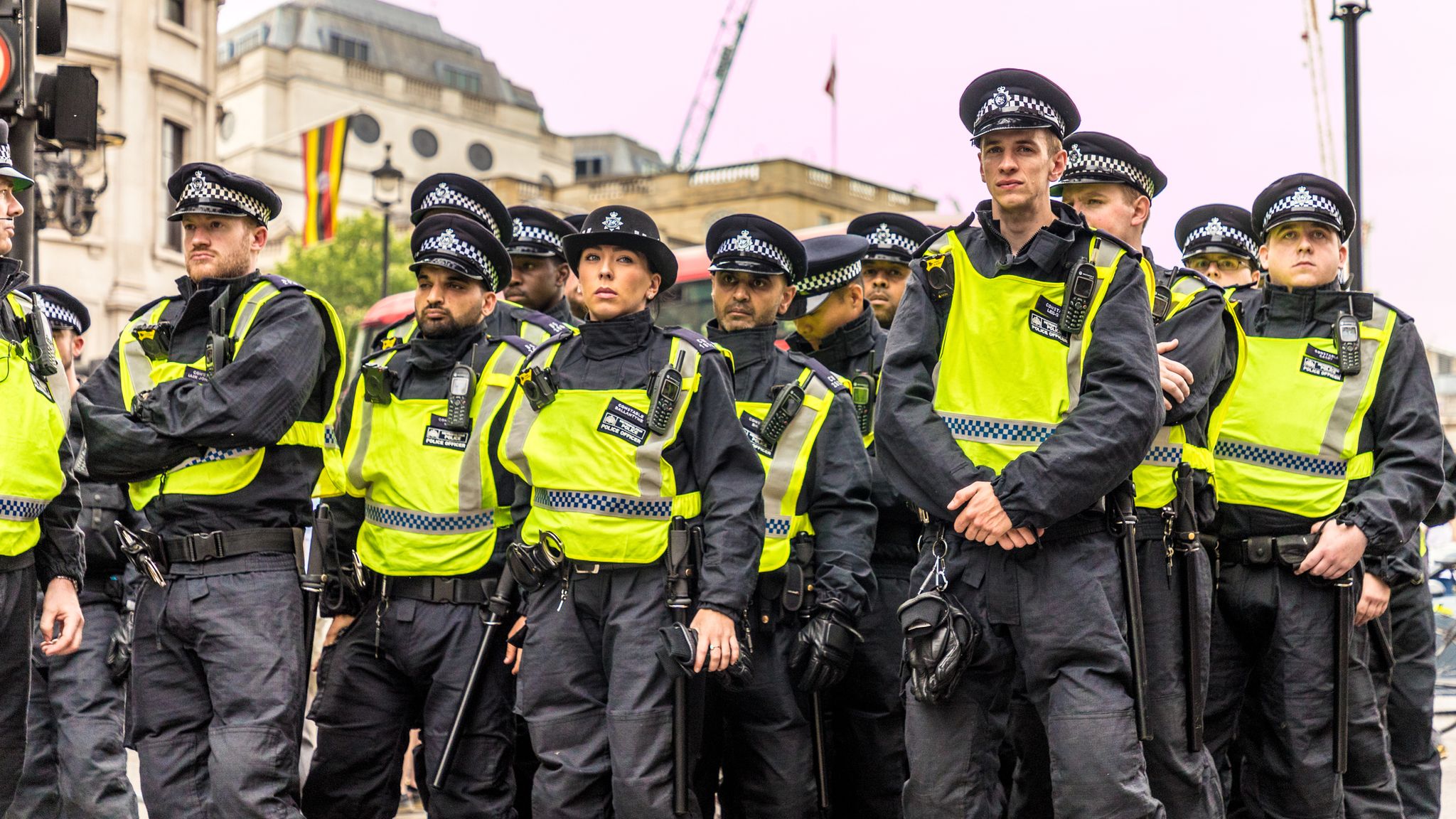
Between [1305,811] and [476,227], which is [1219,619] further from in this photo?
[476,227]

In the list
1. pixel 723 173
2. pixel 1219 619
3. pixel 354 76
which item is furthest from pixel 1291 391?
pixel 354 76

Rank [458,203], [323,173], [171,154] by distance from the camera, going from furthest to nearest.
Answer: [171,154]
[323,173]
[458,203]

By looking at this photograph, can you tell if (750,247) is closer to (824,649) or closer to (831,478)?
(831,478)

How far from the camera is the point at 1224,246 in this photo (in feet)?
24.8

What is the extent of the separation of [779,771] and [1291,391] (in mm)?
2410

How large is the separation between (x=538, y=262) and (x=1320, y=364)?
3798mm

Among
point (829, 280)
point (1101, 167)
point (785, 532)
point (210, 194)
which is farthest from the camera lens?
point (829, 280)

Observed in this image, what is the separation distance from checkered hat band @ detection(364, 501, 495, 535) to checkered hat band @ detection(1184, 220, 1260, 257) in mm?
3854

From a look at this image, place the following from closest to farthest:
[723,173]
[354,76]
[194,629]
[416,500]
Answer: [194,629] < [416,500] < [723,173] < [354,76]

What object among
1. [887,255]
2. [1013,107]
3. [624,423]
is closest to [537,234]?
[887,255]

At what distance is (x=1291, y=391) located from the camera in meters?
5.98

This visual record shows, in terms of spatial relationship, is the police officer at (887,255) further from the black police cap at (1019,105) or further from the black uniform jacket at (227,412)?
the black uniform jacket at (227,412)

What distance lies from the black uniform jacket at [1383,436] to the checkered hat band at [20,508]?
4228 millimetres

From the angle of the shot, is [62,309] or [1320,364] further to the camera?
[62,309]
